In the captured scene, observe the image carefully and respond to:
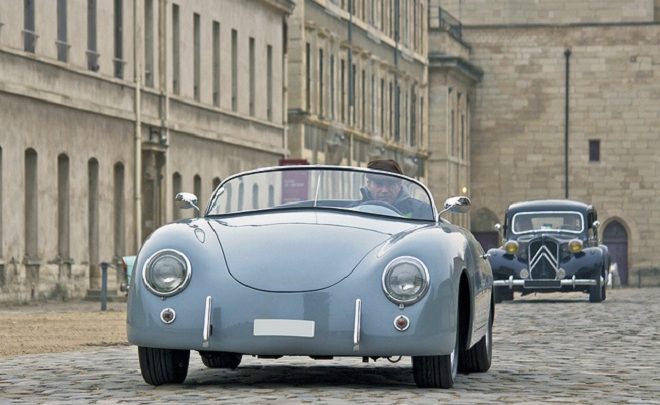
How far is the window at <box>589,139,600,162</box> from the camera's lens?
99625 mm

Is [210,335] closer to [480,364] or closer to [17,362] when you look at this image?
[480,364]

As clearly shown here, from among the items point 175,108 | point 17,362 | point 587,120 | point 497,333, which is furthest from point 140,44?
point 587,120

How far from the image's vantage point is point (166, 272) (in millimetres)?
12500

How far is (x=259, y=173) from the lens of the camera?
14219mm

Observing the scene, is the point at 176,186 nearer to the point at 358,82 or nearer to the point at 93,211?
the point at 93,211

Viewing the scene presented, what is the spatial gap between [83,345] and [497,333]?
201 inches

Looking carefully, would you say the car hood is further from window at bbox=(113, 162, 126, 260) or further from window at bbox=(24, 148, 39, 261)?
window at bbox=(113, 162, 126, 260)

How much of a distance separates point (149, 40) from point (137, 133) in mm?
3327

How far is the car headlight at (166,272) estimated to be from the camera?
12.4m

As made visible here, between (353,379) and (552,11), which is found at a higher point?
(552,11)

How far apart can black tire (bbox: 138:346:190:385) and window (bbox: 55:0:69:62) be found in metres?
28.5

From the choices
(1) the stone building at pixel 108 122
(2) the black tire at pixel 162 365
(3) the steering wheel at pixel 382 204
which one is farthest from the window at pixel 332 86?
(2) the black tire at pixel 162 365

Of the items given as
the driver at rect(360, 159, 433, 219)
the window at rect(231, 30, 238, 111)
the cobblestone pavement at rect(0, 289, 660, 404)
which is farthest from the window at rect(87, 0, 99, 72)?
the driver at rect(360, 159, 433, 219)

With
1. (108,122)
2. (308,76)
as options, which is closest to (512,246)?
(108,122)
